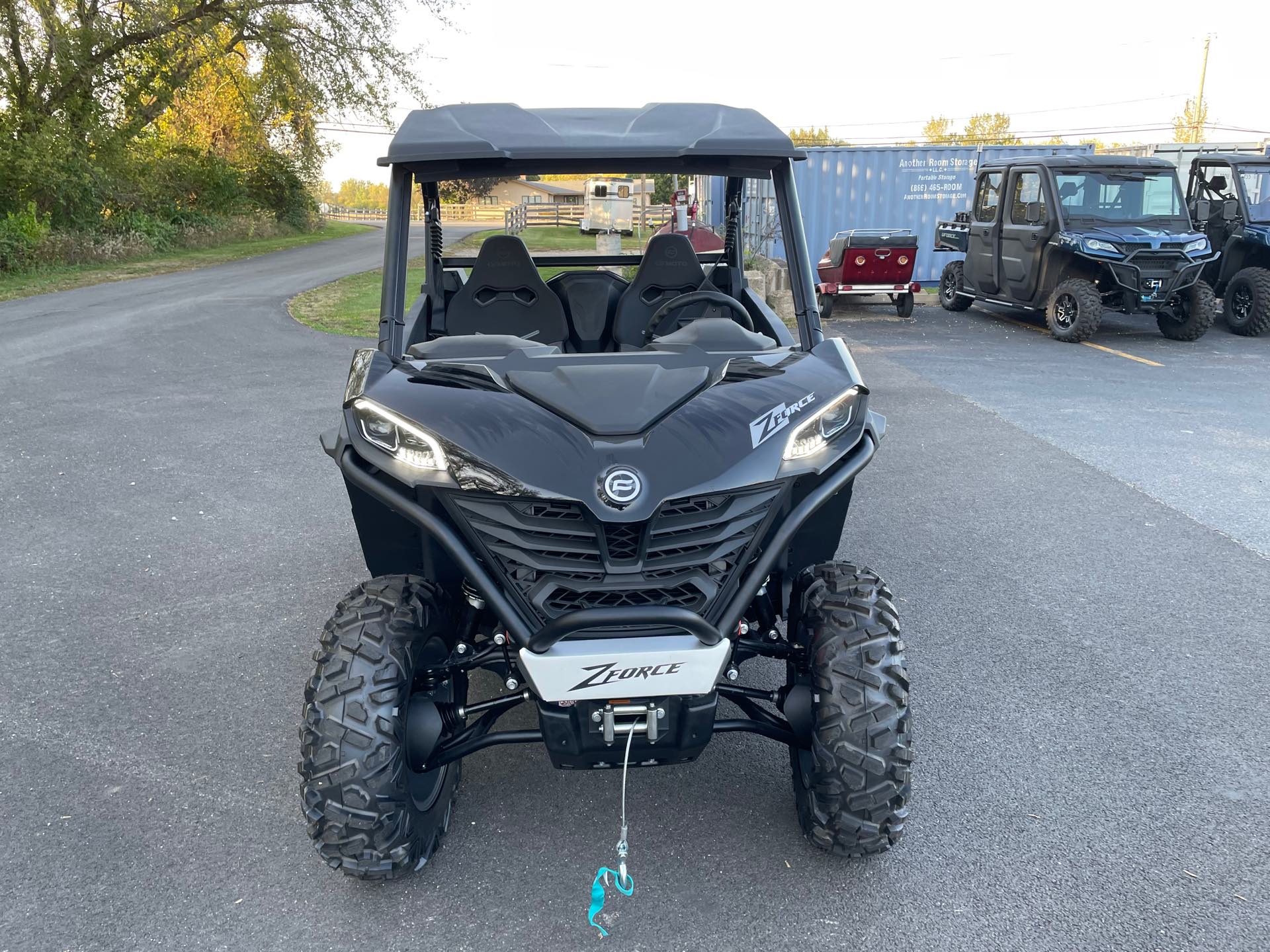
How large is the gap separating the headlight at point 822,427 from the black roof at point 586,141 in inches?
36.1

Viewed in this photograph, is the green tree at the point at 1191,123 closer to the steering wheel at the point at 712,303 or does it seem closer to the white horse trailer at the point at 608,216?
the white horse trailer at the point at 608,216

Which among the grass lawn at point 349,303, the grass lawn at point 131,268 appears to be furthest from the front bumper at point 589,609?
the grass lawn at point 131,268

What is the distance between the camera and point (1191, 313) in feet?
39.3

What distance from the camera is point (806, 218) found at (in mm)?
18141

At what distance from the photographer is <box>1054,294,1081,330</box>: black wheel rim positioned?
12.0 m

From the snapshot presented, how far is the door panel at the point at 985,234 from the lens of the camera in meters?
13.3

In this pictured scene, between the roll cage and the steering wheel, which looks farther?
the steering wheel

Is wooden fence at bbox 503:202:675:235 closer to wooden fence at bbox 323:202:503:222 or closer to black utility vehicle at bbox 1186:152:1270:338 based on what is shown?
wooden fence at bbox 323:202:503:222

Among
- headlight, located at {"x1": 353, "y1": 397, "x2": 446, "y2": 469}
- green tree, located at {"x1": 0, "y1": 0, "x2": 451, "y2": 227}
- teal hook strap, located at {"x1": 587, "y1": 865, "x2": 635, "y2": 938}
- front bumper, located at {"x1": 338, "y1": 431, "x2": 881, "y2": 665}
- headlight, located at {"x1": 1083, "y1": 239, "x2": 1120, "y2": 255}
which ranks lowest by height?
teal hook strap, located at {"x1": 587, "y1": 865, "x2": 635, "y2": 938}

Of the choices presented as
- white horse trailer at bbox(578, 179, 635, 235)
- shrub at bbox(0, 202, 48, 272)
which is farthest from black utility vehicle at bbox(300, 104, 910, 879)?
white horse trailer at bbox(578, 179, 635, 235)

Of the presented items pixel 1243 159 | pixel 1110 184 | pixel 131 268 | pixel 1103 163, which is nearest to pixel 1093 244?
pixel 1110 184

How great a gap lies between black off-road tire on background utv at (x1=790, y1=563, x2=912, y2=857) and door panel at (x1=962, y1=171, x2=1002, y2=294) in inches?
468

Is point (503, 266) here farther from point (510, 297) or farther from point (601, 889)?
point (601, 889)

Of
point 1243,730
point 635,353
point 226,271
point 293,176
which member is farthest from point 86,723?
point 293,176
